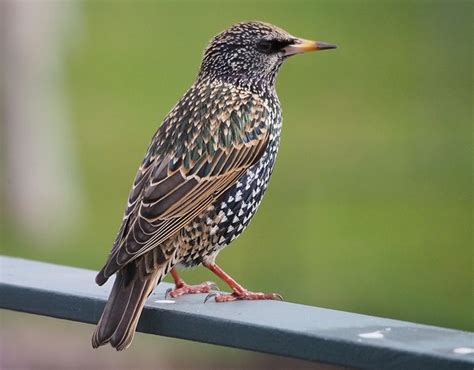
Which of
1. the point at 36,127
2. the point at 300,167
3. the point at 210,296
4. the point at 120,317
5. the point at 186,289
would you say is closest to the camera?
the point at 120,317

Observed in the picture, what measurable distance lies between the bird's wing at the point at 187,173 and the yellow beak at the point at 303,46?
0.95 feet

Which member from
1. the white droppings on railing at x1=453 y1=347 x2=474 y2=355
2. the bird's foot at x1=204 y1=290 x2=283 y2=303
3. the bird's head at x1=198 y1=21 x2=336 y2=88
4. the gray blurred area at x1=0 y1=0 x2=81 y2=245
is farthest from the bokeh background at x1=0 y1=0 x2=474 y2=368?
the white droppings on railing at x1=453 y1=347 x2=474 y2=355

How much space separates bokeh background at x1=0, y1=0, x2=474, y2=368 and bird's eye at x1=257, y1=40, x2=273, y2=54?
319cm

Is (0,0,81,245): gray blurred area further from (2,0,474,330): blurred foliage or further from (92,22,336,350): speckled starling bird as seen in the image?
(92,22,336,350): speckled starling bird

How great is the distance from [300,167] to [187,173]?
33.9ft

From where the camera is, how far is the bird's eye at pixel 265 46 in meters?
6.34

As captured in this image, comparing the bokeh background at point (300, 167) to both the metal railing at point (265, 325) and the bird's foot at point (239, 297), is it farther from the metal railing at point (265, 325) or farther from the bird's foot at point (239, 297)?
the metal railing at point (265, 325)

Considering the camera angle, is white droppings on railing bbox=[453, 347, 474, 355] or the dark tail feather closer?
white droppings on railing bbox=[453, 347, 474, 355]

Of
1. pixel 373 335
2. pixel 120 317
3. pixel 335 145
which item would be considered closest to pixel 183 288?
pixel 120 317

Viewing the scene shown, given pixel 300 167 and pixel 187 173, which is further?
pixel 300 167

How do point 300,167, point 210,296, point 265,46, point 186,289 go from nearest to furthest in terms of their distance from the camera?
point 210,296, point 186,289, point 265,46, point 300,167

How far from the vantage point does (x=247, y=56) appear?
6.38m

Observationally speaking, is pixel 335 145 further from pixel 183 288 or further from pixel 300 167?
pixel 183 288

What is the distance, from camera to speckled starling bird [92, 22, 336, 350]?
534cm
